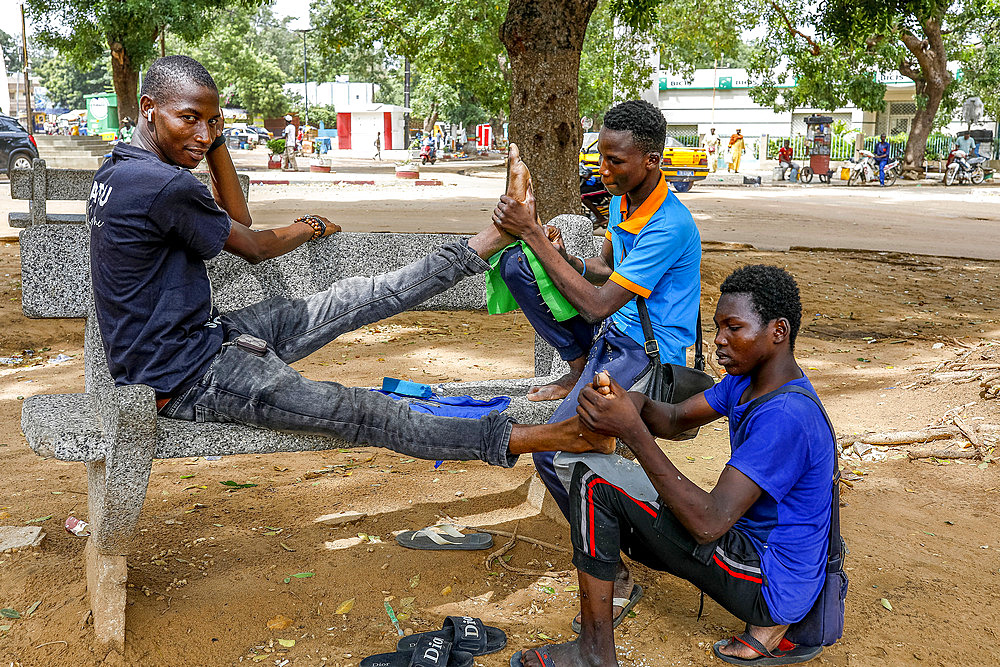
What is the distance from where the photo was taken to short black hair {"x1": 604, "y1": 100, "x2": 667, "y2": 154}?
3.02 meters

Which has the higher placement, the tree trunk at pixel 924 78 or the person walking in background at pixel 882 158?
the tree trunk at pixel 924 78

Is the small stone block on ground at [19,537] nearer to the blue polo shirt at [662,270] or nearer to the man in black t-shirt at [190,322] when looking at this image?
the man in black t-shirt at [190,322]

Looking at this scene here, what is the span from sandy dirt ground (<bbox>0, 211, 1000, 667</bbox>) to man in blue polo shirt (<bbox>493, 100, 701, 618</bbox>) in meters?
0.44

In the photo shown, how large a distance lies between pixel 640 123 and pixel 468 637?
1.79 m

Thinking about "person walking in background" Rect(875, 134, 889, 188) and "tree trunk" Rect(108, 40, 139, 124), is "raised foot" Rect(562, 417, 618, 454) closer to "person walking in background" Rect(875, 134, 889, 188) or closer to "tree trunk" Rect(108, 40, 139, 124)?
"tree trunk" Rect(108, 40, 139, 124)

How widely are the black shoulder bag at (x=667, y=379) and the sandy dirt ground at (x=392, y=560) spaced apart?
27.2 inches

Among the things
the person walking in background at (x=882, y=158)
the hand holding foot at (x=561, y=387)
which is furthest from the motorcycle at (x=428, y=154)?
the hand holding foot at (x=561, y=387)

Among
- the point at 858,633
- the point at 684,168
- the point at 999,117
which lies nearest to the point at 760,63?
the point at 684,168

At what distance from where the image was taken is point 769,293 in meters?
2.46

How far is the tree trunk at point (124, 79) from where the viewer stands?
56.9ft

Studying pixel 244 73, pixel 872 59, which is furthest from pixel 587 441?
pixel 244 73

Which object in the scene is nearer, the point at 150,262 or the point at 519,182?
the point at 150,262

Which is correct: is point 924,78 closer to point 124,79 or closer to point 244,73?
point 124,79

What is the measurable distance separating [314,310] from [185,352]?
0.61 meters
